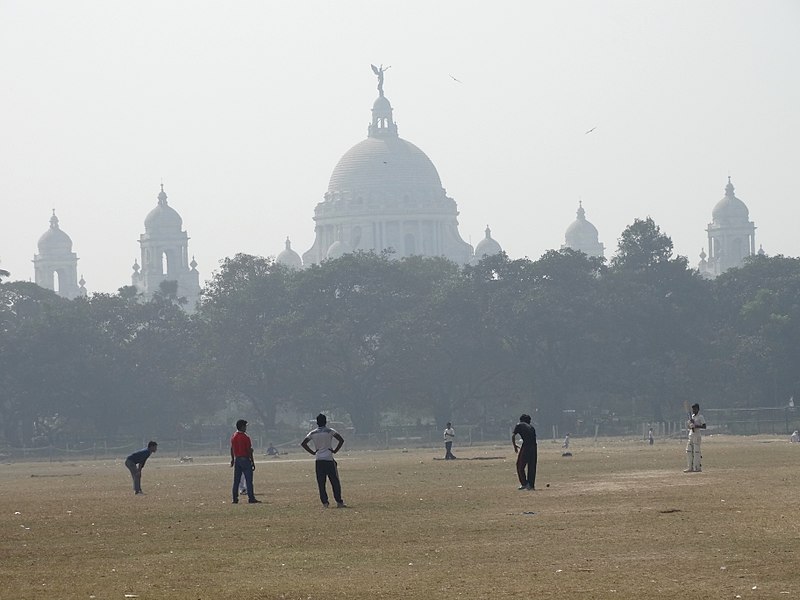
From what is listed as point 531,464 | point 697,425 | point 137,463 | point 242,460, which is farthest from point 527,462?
point 137,463

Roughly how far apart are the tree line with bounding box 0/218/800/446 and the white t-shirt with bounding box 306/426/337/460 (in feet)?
227

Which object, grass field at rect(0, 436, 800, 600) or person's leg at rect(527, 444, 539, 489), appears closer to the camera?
grass field at rect(0, 436, 800, 600)

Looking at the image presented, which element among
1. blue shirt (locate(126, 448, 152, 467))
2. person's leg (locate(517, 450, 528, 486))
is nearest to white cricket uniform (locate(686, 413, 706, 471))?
person's leg (locate(517, 450, 528, 486))

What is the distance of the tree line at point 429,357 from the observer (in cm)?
10481

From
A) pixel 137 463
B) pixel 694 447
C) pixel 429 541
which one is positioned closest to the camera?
pixel 429 541

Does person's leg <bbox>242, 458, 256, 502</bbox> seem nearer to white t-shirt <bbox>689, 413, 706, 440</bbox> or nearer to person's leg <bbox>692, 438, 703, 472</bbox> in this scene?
white t-shirt <bbox>689, 413, 706, 440</bbox>

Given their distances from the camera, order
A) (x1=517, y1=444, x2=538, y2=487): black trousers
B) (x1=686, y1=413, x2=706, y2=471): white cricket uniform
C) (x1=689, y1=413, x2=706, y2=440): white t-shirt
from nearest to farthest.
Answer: (x1=517, y1=444, x2=538, y2=487): black trousers, (x1=689, y1=413, x2=706, y2=440): white t-shirt, (x1=686, y1=413, x2=706, y2=471): white cricket uniform

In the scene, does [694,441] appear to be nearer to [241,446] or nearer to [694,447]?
[694,447]

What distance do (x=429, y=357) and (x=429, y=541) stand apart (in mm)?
81635

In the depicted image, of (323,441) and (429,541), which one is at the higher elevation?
(323,441)

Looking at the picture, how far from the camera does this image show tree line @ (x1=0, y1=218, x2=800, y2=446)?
105 metres

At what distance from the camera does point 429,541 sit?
24.2m

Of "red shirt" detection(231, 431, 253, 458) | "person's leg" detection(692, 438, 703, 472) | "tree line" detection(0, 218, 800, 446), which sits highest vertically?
"tree line" detection(0, 218, 800, 446)

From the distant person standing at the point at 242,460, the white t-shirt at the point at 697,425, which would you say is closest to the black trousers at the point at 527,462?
the white t-shirt at the point at 697,425
